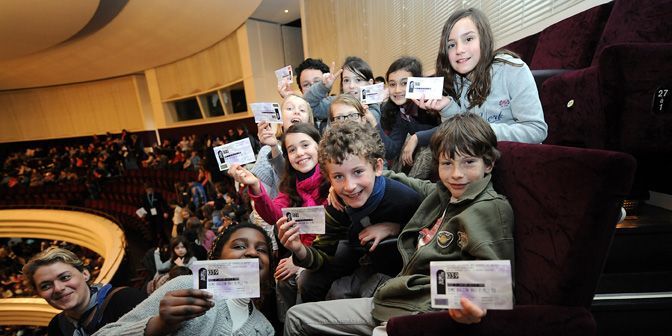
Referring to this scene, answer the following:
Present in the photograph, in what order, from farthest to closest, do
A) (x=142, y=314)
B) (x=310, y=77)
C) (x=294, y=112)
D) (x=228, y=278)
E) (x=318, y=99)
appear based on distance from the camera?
(x=310, y=77)
(x=318, y=99)
(x=294, y=112)
(x=142, y=314)
(x=228, y=278)

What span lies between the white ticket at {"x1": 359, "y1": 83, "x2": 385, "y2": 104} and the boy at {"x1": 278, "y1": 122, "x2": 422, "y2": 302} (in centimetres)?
69

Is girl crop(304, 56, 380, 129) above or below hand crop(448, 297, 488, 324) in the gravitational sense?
above

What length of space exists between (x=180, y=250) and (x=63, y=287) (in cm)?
207

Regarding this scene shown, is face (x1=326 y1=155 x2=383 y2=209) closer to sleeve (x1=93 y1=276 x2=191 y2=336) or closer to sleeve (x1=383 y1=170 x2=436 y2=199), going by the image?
sleeve (x1=383 y1=170 x2=436 y2=199)

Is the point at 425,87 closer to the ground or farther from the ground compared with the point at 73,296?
farther from the ground

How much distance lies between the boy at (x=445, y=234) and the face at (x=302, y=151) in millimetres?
702

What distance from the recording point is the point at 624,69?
1147mm

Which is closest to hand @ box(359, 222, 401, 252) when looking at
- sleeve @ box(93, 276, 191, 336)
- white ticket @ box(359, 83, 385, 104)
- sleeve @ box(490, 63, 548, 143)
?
sleeve @ box(490, 63, 548, 143)

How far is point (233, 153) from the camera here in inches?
67.2

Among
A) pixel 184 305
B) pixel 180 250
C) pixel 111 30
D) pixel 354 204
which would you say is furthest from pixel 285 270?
pixel 111 30

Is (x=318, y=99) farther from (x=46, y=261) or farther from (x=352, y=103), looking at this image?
(x=46, y=261)

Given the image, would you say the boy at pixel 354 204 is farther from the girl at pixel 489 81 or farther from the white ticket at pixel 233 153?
the white ticket at pixel 233 153

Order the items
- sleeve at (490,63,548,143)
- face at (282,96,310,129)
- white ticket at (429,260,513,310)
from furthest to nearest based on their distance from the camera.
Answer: face at (282,96,310,129), sleeve at (490,63,548,143), white ticket at (429,260,513,310)

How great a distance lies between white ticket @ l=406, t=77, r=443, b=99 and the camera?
1.44 metres
